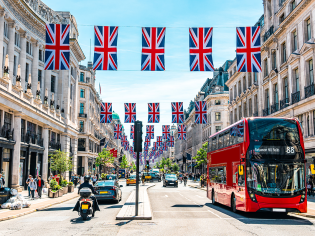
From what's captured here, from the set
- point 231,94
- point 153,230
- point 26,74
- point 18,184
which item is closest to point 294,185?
point 153,230

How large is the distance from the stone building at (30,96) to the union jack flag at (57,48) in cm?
892

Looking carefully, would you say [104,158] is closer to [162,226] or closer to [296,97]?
[296,97]

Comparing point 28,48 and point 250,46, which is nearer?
point 250,46

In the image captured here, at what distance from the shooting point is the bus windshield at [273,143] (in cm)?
1523

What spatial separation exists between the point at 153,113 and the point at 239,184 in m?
23.9

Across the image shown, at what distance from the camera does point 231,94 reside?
2367 inches

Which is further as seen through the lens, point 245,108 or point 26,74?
point 245,108

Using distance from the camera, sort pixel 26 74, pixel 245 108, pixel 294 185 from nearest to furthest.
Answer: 1. pixel 294 185
2. pixel 26 74
3. pixel 245 108

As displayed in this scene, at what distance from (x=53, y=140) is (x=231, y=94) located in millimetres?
30050

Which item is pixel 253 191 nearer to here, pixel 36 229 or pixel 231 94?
pixel 36 229

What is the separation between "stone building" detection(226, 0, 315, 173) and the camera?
103 feet

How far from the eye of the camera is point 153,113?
3950 cm

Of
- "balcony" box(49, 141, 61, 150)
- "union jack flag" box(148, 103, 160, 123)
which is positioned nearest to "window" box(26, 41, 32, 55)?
"balcony" box(49, 141, 61, 150)

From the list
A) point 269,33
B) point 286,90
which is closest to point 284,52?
point 286,90
